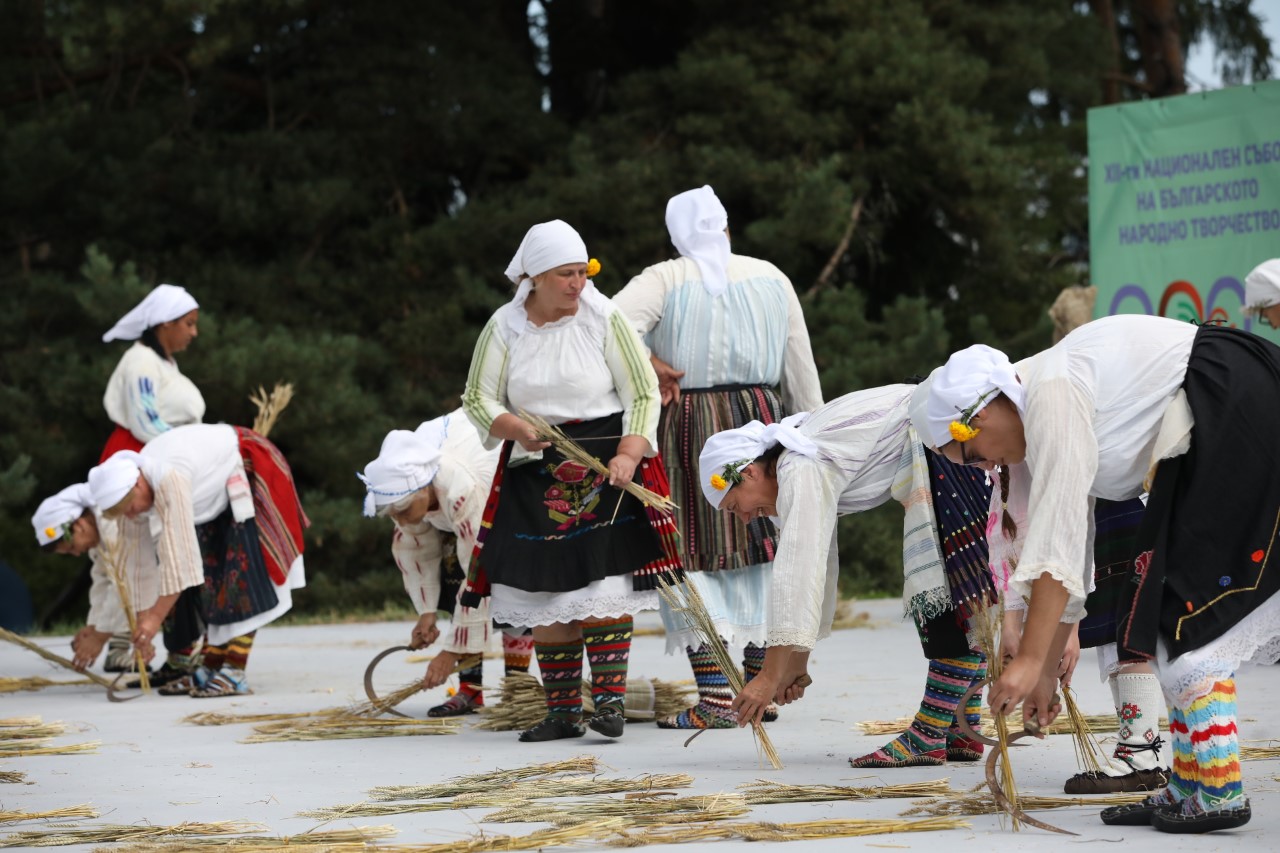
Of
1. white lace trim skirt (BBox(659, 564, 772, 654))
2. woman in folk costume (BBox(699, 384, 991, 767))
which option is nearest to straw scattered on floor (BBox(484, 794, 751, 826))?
woman in folk costume (BBox(699, 384, 991, 767))

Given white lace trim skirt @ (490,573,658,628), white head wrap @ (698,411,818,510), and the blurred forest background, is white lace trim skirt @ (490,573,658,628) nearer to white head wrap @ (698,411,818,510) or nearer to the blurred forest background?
white head wrap @ (698,411,818,510)

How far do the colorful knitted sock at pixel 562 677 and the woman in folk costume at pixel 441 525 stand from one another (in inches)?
14.6

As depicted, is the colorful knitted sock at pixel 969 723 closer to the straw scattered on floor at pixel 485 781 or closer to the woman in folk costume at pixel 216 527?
the straw scattered on floor at pixel 485 781

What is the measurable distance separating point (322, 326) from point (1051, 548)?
30.5 ft

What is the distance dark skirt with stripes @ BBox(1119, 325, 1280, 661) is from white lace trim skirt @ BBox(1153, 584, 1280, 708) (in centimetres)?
2

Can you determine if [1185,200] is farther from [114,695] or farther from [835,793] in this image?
[114,695]

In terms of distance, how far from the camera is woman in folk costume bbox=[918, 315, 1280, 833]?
10.2 ft

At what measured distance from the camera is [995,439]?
3256 mm

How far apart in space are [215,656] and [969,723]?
10.8ft

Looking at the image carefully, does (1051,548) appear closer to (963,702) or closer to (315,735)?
(963,702)

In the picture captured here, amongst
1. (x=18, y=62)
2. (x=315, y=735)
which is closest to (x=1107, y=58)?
(x=18, y=62)

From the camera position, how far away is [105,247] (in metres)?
11.6

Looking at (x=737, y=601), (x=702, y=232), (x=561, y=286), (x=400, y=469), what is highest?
(x=702, y=232)

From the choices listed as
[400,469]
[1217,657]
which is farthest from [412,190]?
[1217,657]
